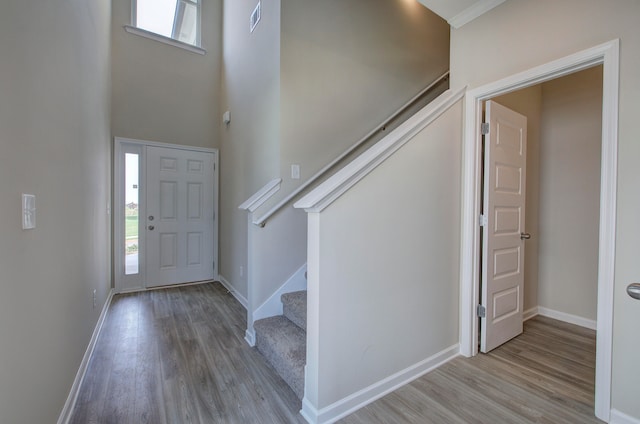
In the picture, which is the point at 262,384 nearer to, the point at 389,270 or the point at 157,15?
the point at 389,270

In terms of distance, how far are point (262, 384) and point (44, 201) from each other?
1561 mm

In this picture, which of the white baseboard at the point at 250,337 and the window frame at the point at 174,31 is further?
the window frame at the point at 174,31

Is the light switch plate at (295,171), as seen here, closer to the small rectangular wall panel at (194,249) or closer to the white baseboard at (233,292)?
the white baseboard at (233,292)

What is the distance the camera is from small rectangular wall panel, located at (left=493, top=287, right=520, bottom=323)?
2.27 m

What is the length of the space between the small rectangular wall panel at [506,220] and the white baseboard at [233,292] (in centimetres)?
260

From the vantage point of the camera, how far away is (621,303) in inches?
57.7

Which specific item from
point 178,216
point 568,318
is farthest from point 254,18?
point 568,318

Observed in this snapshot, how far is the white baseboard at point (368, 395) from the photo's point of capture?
59.2 inches

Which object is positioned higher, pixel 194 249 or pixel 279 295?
pixel 194 249

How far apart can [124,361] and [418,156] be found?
259cm

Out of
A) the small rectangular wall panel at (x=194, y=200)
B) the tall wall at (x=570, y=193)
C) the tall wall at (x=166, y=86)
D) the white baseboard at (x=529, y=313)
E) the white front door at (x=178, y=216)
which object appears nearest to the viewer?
the tall wall at (x=570, y=193)

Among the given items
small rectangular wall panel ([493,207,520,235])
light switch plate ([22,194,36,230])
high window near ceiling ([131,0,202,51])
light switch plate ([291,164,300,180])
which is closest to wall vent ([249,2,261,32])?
high window near ceiling ([131,0,202,51])

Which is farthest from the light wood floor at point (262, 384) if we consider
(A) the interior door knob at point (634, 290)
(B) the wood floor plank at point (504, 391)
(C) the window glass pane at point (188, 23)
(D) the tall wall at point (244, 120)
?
(C) the window glass pane at point (188, 23)

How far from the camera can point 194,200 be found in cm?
411
